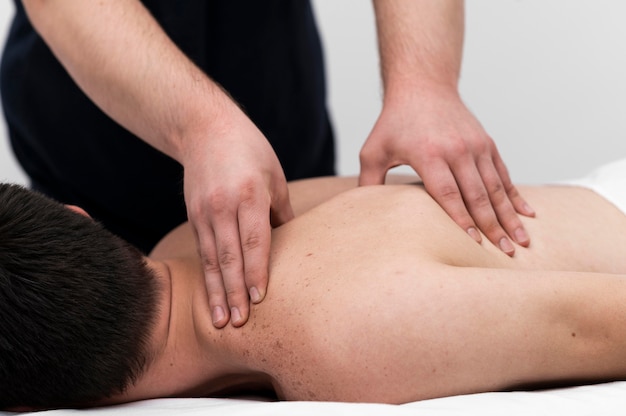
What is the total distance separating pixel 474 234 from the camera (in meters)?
1.36

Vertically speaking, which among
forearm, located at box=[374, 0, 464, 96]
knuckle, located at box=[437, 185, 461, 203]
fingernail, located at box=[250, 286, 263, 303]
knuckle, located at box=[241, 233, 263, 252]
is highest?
forearm, located at box=[374, 0, 464, 96]

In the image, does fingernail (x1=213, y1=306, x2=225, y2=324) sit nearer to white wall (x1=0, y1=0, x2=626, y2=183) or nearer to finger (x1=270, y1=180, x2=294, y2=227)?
finger (x1=270, y1=180, x2=294, y2=227)

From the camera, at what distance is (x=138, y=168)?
2.05 m

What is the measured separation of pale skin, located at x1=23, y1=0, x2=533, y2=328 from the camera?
1277mm

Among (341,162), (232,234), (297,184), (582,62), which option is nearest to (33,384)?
(232,234)

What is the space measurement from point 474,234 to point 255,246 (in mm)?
337

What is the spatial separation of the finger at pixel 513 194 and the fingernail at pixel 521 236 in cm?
6

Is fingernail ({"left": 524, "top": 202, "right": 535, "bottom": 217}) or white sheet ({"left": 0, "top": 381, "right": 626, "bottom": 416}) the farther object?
fingernail ({"left": 524, "top": 202, "right": 535, "bottom": 217})

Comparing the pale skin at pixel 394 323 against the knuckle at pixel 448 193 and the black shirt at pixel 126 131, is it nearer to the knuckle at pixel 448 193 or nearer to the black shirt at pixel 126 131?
the knuckle at pixel 448 193

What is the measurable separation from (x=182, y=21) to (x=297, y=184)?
465 mm

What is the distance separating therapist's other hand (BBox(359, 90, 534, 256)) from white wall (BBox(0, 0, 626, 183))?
4.58 feet

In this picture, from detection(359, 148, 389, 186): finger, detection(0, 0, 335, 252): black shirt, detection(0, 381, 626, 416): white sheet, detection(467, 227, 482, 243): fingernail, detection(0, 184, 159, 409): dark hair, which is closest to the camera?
detection(0, 381, 626, 416): white sheet

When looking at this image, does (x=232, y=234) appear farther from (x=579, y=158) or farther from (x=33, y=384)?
(x=579, y=158)

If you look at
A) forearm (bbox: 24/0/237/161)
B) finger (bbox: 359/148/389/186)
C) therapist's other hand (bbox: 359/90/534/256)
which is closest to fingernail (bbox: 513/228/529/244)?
therapist's other hand (bbox: 359/90/534/256)
